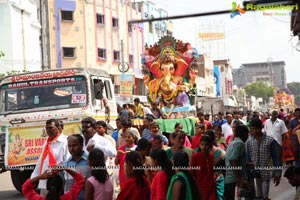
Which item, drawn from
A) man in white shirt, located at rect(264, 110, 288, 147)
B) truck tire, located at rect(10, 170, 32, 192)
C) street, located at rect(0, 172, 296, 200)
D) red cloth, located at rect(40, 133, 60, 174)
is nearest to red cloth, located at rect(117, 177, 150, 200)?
red cloth, located at rect(40, 133, 60, 174)

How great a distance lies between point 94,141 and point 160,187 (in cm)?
233

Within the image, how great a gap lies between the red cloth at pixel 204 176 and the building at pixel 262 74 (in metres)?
180

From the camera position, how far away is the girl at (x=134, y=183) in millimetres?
6055

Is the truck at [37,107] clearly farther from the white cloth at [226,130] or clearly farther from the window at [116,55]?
the window at [116,55]

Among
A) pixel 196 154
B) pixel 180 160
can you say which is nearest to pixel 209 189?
pixel 196 154

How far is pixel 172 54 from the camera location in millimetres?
21688

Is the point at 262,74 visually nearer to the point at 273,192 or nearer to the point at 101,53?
the point at 101,53

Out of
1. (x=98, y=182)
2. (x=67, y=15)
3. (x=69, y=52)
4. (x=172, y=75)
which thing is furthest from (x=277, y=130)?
(x=67, y=15)

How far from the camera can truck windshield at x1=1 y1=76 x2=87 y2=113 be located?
42.7 ft

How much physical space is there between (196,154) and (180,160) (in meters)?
1.71

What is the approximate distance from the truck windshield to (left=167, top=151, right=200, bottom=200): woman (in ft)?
23.0

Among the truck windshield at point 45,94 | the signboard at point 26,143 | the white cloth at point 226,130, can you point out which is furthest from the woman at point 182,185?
the white cloth at point 226,130

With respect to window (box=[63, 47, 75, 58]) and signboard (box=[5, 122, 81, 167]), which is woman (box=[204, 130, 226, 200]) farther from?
window (box=[63, 47, 75, 58])

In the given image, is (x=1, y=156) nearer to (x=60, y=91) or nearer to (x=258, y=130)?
(x=60, y=91)
